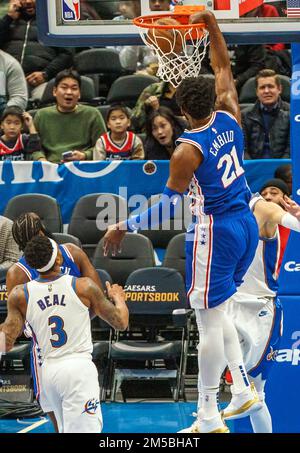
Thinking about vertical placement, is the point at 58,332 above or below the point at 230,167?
below

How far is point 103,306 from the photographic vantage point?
7699mm

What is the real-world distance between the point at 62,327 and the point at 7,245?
398cm

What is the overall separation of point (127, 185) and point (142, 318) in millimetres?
1690

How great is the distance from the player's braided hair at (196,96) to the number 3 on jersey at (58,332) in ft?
5.89

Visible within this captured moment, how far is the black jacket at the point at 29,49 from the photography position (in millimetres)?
A: 14727

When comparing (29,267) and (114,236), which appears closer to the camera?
(114,236)

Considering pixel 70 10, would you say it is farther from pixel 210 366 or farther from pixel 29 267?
pixel 210 366

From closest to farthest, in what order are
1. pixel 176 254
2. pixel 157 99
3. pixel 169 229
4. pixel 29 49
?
pixel 176 254 < pixel 169 229 < pixel 157 99 < pixel 29 49

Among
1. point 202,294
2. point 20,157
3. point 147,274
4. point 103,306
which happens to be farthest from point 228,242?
point 20,157

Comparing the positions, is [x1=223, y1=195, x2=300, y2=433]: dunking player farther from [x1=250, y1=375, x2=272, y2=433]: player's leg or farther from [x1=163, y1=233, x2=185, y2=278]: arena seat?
[x1=163, y1=233, x2=185, y2=278]: arena seat

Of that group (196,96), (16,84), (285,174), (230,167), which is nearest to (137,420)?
(285,174)

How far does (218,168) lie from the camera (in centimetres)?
765
